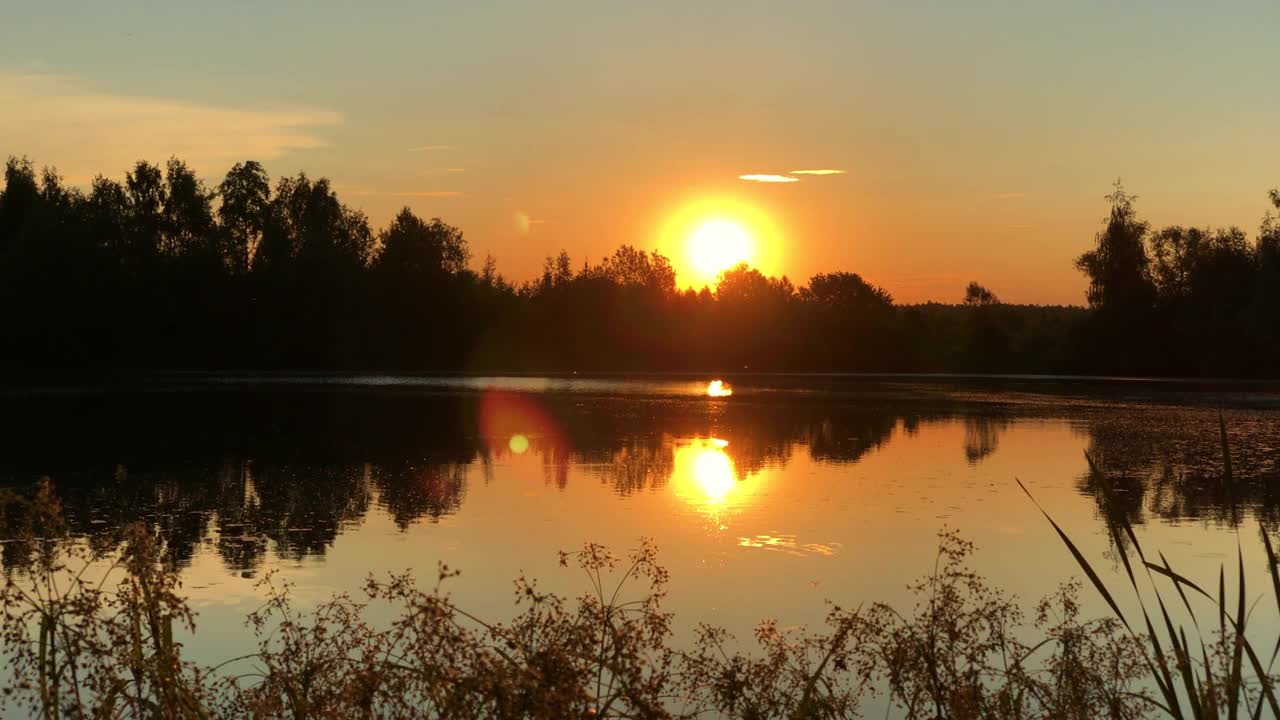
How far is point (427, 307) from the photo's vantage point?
11075cm

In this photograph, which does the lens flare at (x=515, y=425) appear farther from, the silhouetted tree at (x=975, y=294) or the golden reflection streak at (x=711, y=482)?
the silhouetted tree at (x=975, y=294)

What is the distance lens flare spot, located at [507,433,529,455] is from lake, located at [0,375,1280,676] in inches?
3.5

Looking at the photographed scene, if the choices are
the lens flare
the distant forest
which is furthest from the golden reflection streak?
the distant forest

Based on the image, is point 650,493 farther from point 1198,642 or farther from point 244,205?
point 244,205

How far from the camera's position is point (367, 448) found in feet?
98.4

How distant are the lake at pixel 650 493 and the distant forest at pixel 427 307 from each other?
49.0m

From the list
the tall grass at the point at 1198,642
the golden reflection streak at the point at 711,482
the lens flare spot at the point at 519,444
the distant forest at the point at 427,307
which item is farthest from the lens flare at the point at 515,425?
the distant forest at the point at 427,307

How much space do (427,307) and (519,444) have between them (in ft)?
266

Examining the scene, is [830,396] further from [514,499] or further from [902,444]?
[514,499]

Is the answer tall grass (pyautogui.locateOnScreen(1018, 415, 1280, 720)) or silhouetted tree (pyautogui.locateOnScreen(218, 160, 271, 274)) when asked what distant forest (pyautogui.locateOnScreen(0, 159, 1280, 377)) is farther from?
tall grass (pyautogui.locateOnScreen(1018, 415, 1280, 720))

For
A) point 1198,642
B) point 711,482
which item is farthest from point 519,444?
point 1198,642

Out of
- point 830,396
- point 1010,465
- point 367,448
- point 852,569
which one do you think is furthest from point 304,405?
point 852,569

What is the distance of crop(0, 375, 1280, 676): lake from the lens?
14422 mm

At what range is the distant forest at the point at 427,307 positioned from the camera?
297 feet
